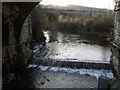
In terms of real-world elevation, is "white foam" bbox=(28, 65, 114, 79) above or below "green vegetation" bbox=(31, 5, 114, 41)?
below

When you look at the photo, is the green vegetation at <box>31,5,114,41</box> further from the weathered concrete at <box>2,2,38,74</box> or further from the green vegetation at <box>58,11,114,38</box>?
the weathered concrete at <box>2,2,38,74</box>

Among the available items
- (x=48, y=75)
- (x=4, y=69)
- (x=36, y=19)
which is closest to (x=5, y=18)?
(x=4, y=69)

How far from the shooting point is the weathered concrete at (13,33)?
8664 millimetres

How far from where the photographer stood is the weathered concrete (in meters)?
8.66

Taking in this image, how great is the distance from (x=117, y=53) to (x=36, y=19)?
1166 centimetres

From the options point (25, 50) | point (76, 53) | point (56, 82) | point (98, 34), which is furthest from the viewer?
point (98, 34)

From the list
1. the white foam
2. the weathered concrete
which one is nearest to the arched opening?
the white foam

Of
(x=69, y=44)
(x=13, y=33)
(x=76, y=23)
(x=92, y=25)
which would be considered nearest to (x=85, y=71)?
(x=13, y=33)

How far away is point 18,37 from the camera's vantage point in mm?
9664

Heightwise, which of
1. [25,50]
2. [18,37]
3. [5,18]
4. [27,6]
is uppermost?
[27,6]

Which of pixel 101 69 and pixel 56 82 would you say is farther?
pixel 101 69

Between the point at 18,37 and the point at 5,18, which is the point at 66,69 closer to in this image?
the point at 18,37

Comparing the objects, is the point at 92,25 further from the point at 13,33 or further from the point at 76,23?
the point at 13,33

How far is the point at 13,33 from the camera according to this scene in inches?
369
